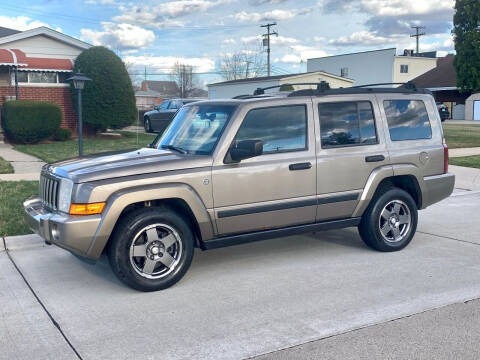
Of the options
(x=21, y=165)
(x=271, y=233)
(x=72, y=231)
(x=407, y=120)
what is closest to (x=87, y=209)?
(x=72, y=231)

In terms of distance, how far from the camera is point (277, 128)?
5.90m

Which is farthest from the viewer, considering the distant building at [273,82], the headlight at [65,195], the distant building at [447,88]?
the distant building at [447,88]

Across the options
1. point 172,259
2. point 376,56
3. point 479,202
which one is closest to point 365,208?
point 172,259

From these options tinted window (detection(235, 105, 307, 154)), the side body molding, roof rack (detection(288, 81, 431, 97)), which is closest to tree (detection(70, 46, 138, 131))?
roof rack (detection(288, 81, 431, 97))

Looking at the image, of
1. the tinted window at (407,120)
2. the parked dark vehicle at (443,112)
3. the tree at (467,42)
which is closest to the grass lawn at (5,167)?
the tinted window at (407,120)

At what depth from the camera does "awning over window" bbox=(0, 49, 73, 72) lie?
19938 mm

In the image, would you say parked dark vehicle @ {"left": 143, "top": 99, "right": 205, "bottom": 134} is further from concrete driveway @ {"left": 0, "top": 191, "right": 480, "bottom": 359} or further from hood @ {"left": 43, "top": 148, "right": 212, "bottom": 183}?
hood @ {"left": 43, "top": 148, "right": 212, "bottom": 183}

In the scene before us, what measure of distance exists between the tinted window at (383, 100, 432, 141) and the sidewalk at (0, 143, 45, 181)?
759cm

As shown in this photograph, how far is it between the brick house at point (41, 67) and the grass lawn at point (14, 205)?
454 inches

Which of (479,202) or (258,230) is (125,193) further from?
(479,202)

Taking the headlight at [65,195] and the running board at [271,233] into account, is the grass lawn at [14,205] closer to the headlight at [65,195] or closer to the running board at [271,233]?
the headlight at [65,195]

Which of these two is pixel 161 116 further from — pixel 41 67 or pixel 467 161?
pixel 467 161

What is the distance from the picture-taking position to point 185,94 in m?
87.9

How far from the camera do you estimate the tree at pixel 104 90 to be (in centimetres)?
2080
